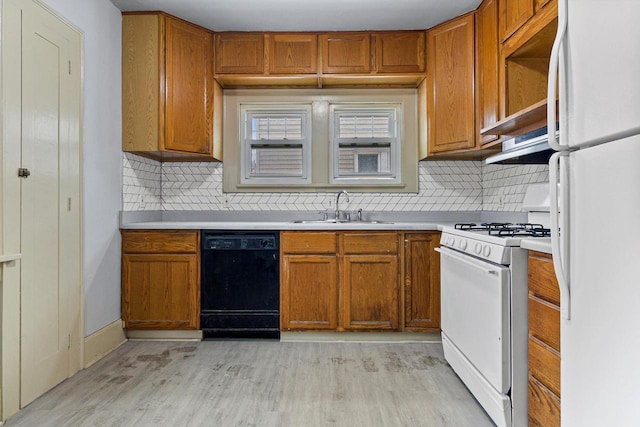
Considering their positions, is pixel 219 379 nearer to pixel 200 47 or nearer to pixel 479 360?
pixel 479 360

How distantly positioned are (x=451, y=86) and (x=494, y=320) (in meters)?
2.03

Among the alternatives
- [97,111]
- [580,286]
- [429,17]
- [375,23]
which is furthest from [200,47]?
[580,286]

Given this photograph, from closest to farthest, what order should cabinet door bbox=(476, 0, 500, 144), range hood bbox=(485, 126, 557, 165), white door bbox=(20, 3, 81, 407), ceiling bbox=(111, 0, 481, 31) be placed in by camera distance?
1. range hood bbox=(485, 126, 557, 165)
2. white door bbox=(20, 3, 81, 407)
3. cabinet door bbox=(476, 0, 500, 144)
4. ceiling bbox=(111, 0, 481, 31)

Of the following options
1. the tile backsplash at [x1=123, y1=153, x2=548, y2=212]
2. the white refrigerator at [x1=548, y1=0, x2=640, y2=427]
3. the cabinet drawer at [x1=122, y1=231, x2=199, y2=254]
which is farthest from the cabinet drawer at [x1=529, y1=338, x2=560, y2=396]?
the cabinet drawer at [x1=122, y1=231, x2=199, y2=254]

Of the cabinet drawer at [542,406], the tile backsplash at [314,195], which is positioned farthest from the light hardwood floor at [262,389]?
the tile backsplash at [314,195]

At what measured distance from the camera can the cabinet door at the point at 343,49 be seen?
3.25 metres

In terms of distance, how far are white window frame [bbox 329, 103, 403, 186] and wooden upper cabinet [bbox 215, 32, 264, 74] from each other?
2.59ft

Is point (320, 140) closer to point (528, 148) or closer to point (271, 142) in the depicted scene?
point (271, 142)

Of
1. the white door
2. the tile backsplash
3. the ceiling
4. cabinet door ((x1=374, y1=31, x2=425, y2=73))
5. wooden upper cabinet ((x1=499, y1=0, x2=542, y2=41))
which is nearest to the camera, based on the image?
the white door

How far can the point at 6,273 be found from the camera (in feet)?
6.15

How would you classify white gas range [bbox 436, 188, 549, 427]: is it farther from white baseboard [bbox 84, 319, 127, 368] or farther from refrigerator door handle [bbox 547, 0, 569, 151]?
white baseboard [bbox 84, 319, 127, 368]

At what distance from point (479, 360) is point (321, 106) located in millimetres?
2543

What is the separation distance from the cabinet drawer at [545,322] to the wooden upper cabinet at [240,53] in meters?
2.68

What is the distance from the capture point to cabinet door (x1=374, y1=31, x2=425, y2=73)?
128 inches
